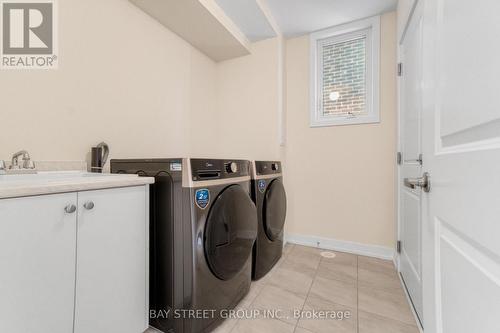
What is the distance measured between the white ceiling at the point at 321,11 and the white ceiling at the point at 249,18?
14 cm

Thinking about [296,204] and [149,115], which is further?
[296,204]

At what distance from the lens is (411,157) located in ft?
5.22

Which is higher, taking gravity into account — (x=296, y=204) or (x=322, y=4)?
(x=322, y=4)

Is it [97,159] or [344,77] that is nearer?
[97,159]

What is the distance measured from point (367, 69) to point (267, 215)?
1852mm

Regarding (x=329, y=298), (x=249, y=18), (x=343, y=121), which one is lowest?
(x=329, y=298)

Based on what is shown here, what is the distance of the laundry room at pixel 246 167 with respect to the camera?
60 centimetres

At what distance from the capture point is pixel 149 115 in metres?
1.91

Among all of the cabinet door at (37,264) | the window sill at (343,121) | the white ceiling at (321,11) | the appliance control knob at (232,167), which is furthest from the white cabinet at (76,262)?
the white ceiling at (321,11)

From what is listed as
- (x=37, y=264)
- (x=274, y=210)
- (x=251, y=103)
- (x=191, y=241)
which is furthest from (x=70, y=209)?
(x=251, y=103)

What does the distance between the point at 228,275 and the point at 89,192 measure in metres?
0.83

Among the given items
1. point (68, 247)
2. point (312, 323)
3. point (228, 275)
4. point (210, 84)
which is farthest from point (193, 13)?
point (312, 323)

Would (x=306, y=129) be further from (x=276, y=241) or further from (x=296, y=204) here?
(x=276, y=241)

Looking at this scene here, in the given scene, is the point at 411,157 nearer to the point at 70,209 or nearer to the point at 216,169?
the point at 216,169
